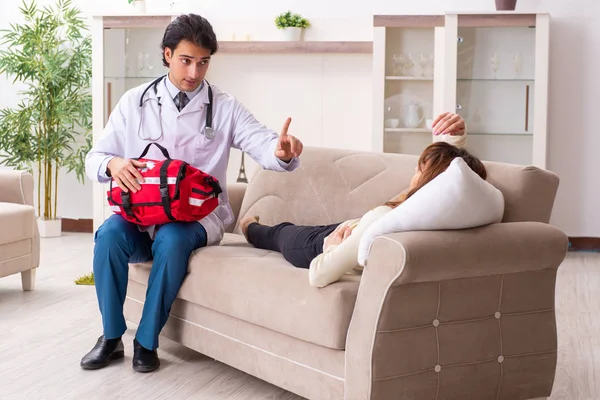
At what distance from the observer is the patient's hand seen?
249 centimetres

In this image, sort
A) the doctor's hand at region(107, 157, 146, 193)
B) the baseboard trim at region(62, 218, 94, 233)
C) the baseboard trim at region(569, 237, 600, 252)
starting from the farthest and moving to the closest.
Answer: the baseboard trim at region(62, 218, 94, 233) → the baseboard trim at region(569, 237, 600, 252) → the doctor's hand at region(107, 157, 146, 193)

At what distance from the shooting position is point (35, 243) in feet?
13.5

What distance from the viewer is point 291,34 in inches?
224

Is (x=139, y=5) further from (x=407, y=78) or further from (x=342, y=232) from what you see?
(x=342, y=232)

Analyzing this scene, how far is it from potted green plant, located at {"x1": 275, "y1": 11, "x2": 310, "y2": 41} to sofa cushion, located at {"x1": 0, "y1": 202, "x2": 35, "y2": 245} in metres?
2.34

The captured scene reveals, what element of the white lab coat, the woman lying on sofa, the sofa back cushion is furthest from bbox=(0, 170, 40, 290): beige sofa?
the woman lying on sofa

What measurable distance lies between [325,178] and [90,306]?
138cm

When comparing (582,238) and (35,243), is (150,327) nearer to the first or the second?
(35,243)

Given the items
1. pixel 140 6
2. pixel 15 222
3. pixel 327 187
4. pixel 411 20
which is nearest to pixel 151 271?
A: pixel 327 187

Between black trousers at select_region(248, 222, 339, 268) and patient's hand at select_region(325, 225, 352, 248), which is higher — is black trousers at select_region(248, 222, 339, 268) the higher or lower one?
the lower one

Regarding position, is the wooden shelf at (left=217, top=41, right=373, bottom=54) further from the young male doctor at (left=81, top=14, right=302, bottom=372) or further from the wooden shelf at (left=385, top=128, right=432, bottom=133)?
the young male doctor at (left=81, top=14, right=302, bottom=372)

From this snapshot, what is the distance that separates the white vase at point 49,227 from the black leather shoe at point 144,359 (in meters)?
3.39

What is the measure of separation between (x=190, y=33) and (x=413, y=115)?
2753 millimetres

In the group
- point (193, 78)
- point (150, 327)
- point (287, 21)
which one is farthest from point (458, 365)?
point (287, 21)
